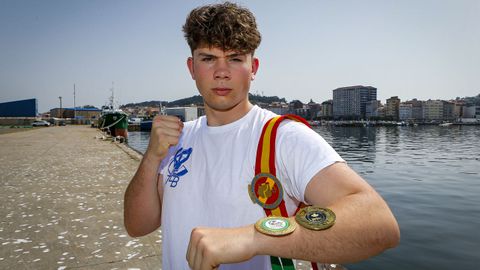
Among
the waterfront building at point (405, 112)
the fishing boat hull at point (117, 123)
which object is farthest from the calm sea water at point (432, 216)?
the waterfront building at point (405, 112)

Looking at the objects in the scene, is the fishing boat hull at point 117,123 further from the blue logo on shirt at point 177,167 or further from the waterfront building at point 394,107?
the waterfront building at point 394,107

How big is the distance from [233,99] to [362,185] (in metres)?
0.94

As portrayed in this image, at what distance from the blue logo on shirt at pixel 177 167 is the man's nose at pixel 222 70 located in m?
0.55

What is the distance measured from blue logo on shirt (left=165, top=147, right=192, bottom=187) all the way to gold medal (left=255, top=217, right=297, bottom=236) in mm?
910

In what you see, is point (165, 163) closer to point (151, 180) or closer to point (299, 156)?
point (151, 180)

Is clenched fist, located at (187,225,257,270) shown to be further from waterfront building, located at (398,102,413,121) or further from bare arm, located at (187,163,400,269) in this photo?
A: waterfront building, located at (398,102,413,121)

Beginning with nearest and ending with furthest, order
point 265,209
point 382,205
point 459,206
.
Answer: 1. point 382,205
2. point 265,209
3. point 459,206

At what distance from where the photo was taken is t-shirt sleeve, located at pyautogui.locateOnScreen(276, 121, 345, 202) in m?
1.39

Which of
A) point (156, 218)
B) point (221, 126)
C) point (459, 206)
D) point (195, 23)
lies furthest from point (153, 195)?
point (459, 206)

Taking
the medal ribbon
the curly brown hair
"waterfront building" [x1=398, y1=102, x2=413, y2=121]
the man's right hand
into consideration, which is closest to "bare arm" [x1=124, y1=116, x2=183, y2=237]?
the man's right hand

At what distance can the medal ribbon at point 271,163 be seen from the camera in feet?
4.85

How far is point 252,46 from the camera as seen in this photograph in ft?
6.26

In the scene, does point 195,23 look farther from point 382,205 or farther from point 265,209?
point 382,205

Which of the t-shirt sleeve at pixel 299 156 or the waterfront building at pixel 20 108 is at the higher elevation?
the waterfront building at pixel 20 108
